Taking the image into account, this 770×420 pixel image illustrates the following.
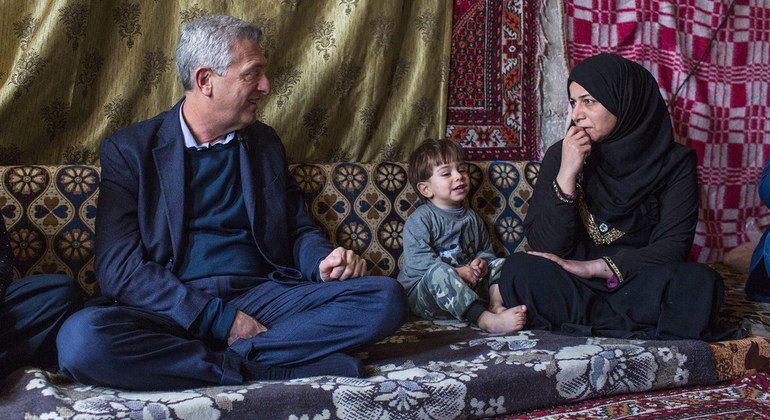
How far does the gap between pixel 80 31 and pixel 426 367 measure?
5.32 ft

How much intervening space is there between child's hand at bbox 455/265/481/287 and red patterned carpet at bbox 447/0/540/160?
73 cm

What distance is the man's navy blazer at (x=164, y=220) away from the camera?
2344 mm

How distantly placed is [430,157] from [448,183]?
4.7 inches

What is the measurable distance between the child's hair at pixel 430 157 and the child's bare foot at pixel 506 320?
1.93 ft

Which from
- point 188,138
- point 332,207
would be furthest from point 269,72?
point 188,138

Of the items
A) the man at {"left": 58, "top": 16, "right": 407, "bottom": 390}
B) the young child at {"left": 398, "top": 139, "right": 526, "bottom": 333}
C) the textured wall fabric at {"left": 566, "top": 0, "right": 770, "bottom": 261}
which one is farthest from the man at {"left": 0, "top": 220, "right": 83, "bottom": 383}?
the textured wall fabric at {"left": 566, "top": 0, "right": 770, "bottom": 261}

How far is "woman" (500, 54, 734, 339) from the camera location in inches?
104

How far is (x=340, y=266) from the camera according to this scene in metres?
2.41

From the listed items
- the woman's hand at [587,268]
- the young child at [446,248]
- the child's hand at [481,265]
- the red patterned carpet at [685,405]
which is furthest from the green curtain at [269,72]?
the red patterned carpet at [685,405]

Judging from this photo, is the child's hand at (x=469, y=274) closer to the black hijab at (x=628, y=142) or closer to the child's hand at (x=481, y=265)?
the child's hand at (x=481, y=265)

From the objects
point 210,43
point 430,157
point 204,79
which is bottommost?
point 430,157

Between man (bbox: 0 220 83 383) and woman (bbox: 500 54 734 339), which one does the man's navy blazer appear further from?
woman (bbox: 500 54 734 339)

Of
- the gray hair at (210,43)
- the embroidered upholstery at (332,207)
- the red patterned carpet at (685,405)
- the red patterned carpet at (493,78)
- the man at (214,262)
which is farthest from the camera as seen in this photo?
the red patterned carpet at (493,78)

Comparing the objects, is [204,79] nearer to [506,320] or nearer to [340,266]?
[340,266]
